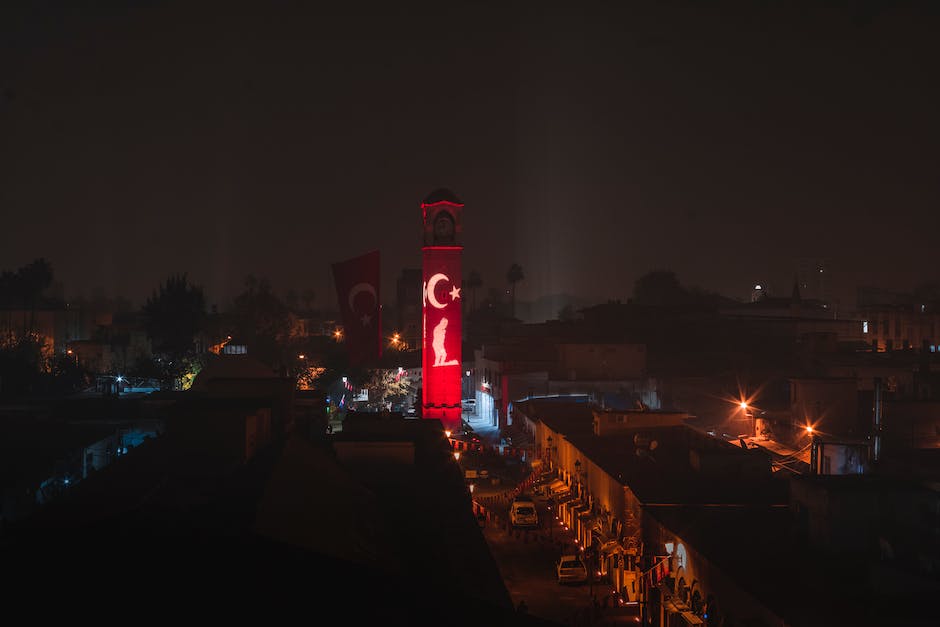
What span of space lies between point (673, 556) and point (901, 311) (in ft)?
213

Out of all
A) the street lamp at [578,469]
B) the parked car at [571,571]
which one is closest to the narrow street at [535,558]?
the parked car at [571,571]

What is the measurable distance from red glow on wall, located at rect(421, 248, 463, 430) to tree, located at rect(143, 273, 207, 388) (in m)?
25.1

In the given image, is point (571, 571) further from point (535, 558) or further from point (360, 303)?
point (360, 303)

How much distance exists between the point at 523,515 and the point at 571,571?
5875 millimetres

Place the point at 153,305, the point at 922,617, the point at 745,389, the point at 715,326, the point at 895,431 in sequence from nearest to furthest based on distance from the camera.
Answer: the point at 922,617
the point at 895,431
the point at 745,389
the point at 715,326
the point at 153,305

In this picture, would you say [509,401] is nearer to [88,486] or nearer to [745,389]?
[745,389]

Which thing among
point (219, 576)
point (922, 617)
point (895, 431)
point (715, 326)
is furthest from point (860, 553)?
point (715, 326)

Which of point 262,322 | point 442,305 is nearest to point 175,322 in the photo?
point 262,322

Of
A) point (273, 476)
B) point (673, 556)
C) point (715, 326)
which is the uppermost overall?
point (715, 326)

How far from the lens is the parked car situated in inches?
888

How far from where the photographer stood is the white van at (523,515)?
92.6 feet

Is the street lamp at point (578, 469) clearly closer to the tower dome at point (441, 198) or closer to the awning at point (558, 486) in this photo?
the awning at point (558, 486)

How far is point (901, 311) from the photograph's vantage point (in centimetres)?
7581

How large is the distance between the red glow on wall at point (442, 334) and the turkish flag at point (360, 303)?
4.87 metres
